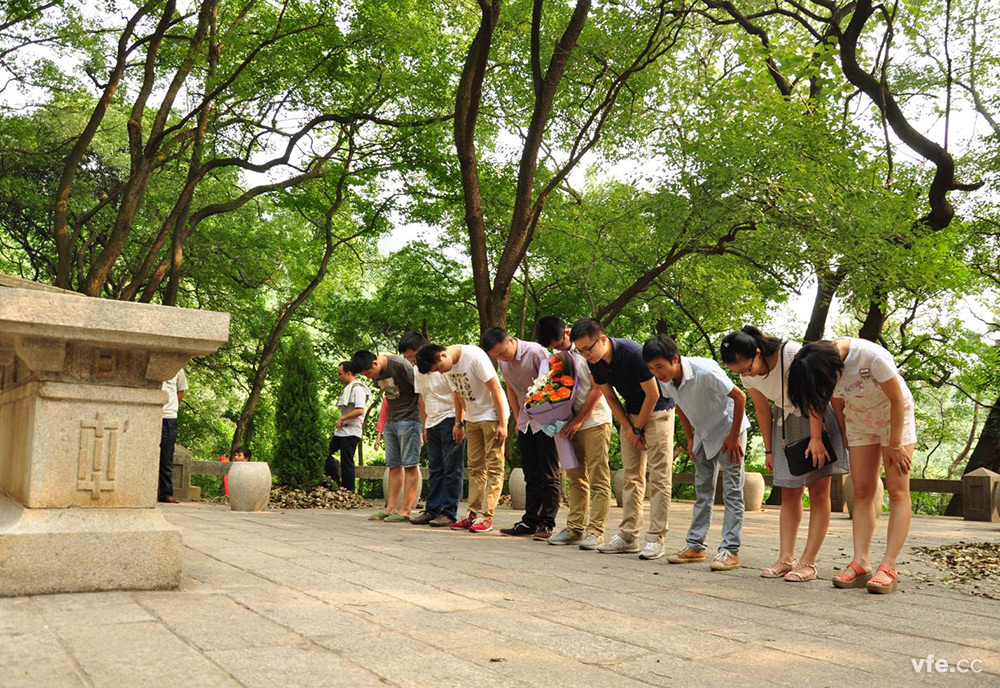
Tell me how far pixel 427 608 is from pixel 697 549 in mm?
3056

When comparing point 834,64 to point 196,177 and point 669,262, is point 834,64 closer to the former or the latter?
point 669,262

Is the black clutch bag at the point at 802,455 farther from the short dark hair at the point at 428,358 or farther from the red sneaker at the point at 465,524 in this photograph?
the red sneaker at the point at 465,524

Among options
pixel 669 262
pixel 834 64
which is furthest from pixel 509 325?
pixel 834 64

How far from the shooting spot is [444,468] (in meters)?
9.30

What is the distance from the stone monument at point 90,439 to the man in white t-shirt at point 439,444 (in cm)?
454

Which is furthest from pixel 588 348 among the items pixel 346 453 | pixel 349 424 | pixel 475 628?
pixel 346 453

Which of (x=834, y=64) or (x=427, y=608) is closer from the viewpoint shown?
(x=427, y=608)

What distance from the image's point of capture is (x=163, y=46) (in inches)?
611

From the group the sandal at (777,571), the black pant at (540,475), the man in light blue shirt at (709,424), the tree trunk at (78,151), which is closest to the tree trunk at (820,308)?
the black pant at (540,475)

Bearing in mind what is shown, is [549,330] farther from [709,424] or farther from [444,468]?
[444,468]

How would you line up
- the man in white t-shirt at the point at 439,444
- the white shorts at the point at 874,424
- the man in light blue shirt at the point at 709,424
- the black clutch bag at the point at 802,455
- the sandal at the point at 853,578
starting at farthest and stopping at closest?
the man in white t-shirt at the point at 439,444, the man in light blue shirt at the point at 709,424, the black clutch bag at the point at 802,455, the sandal at the point at 853,578, the white shorts at the point at 874,424

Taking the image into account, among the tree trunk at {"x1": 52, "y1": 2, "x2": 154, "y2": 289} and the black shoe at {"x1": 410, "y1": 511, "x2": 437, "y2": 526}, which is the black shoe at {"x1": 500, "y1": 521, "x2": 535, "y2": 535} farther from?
the tree trunk at {"x1": 52, "y1": 2, "x2": 154, "y2": 289}

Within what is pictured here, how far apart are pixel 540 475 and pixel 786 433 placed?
9.91 ft

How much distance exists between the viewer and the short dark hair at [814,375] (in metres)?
5.08
